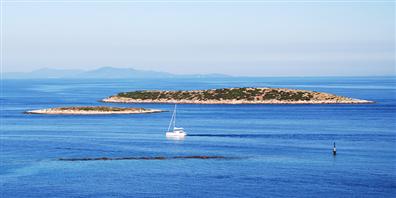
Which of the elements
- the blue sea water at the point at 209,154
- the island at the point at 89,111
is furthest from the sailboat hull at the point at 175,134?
the island at the point at 89,111

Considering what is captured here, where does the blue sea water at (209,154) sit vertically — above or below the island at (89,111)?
below

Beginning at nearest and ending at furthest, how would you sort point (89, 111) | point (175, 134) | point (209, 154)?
point (209, 154) → point (175, 134) → point (89, 111)

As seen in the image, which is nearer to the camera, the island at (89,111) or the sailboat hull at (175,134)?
the sailboat hull at (175,134)

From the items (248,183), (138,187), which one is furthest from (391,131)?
(138,187)

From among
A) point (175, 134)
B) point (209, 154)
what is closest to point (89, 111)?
point (175, 134)

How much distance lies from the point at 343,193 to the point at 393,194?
174 inches

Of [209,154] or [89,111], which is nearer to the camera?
[209,154]

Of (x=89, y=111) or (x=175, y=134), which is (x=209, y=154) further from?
(x=89, y=111)

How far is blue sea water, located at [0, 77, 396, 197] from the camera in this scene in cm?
6359

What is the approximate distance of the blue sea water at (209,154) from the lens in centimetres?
6359

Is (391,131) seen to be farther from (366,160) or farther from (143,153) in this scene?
(143,153)

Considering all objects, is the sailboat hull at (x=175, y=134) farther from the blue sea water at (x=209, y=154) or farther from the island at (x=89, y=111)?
the island at (x=89, y=111)

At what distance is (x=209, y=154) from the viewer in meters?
85.9

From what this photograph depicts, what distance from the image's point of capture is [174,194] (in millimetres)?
61156
